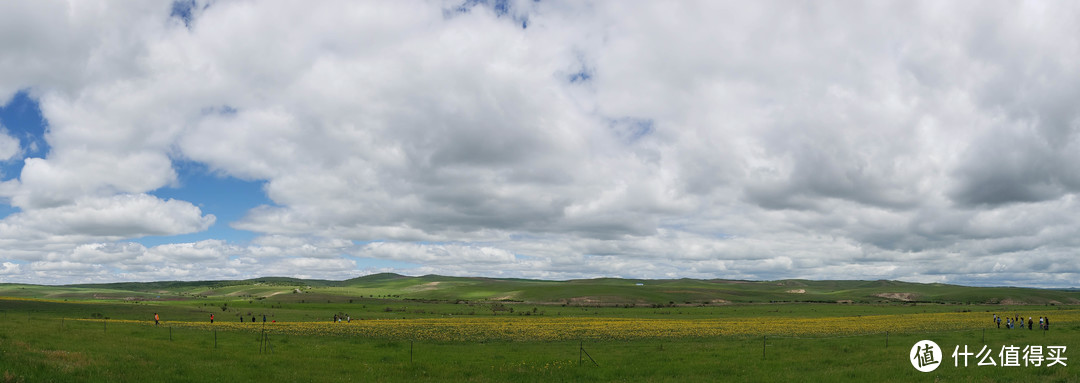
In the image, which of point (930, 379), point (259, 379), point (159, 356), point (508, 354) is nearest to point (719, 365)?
point (930, 379)

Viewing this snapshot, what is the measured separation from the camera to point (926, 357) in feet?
112

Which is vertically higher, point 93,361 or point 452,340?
point 93,361

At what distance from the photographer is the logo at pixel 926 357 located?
30981mm

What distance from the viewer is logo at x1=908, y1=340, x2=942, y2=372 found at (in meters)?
31.0

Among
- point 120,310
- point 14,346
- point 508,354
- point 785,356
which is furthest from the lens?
point 120,310

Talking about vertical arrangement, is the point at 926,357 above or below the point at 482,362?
above

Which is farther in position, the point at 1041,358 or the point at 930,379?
the point at 1041,358

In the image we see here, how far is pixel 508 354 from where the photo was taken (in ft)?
129

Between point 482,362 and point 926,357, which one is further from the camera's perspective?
point 482,362

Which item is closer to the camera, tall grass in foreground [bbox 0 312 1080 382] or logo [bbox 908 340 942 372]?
tall grass in foreground [bbox 0 312 1080 382]

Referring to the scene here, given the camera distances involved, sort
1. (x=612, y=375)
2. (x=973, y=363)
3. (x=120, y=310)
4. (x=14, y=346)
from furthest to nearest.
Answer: (x=120, y=310) < (x=973, y=363) < (x=612, y=375) < (x=14, y=346)

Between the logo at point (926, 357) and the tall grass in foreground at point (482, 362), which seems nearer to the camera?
the tall grass in foreground at point (482, 362)

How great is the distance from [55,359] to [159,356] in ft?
20.5

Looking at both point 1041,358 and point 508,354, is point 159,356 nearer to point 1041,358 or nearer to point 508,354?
point 508,354
